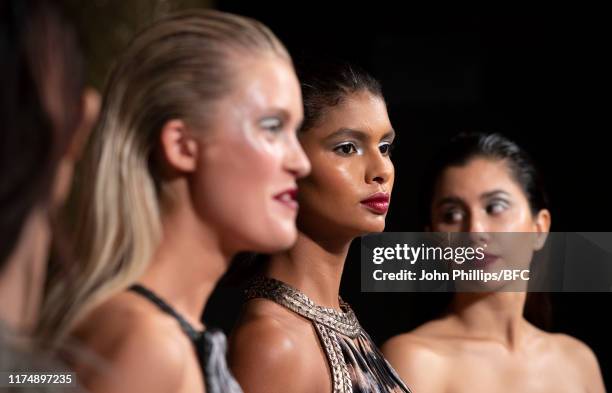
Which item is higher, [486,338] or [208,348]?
[486,338]

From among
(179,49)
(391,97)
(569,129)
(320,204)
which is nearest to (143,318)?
(179,49)

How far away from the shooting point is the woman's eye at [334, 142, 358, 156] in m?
1.69

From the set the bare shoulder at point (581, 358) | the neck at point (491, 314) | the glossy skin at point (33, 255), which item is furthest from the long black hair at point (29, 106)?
the bare shoulder at point (581, 358)

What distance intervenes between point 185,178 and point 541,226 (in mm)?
1173

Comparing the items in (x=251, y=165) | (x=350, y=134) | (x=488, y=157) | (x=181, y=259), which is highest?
(x=488, y=157)

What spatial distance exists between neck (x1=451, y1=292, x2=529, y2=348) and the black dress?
99cm

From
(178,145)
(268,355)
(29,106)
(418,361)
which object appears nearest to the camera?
(29,106)

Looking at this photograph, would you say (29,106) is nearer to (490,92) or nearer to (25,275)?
(25,275)

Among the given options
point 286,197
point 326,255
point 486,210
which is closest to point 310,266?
point 326,255

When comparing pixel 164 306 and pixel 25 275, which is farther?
pixel 164 306

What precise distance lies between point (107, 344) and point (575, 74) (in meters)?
1.66

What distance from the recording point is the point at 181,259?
127 cm

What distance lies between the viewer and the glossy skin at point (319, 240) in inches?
61.9

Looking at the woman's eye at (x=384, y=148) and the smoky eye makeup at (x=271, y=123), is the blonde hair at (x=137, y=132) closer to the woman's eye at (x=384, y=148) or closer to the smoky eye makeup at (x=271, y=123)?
the smoky eye makeup at (x=271, y=123)
